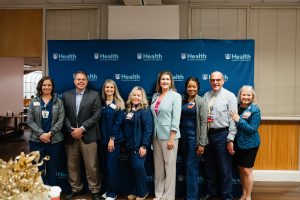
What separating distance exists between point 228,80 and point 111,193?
2160mm

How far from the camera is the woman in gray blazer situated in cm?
330

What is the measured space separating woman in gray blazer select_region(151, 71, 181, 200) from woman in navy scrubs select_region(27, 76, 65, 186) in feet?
3.87

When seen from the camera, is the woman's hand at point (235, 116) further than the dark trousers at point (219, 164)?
No

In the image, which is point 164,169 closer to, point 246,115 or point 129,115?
point 129,115

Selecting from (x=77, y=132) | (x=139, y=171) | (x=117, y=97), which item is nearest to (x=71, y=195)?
(x=77, y=132)

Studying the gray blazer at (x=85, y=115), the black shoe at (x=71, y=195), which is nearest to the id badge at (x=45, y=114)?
the gray blazer at (x=85, y=115)

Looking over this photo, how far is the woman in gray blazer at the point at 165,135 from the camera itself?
3.30 metres

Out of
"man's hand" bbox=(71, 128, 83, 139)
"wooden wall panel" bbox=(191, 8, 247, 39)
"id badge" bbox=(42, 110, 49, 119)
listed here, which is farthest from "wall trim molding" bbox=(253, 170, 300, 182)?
"id badge" bbox=(42, 110, 49, 119)

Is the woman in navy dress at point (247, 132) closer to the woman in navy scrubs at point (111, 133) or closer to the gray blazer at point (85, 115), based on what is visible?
the woman in navy scrubs at point (111, 133)

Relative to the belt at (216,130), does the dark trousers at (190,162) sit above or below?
below

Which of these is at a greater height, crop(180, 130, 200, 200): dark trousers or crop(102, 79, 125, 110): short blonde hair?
crop(102, 79, 125, 110): short blonde hair

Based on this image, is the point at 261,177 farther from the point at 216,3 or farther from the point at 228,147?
the point at 216,3

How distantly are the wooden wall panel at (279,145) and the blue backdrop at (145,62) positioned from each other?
1045 millimetres

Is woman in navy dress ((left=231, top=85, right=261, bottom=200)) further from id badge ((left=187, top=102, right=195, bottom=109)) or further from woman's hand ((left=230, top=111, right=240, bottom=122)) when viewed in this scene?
id badge ((left=187, top=102, right=195, bottom=109))
